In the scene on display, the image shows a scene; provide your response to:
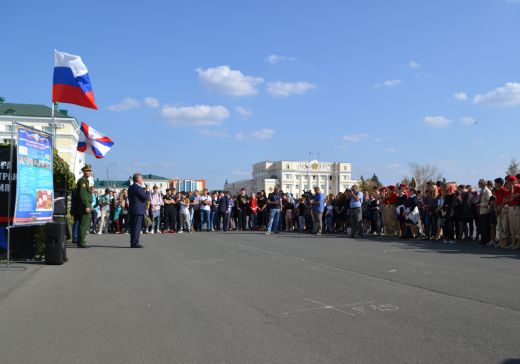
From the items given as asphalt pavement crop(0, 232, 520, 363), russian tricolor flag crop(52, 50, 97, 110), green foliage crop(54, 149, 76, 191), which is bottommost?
asphalt pavement crop(0, 232, 520, 363)

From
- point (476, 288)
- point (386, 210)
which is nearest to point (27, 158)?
point (476, 288)

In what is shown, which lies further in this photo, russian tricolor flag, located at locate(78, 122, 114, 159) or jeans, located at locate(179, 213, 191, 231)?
jeans, located at locate(179, 213, 191, 231)

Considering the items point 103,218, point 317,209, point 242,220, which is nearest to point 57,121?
point 242,220

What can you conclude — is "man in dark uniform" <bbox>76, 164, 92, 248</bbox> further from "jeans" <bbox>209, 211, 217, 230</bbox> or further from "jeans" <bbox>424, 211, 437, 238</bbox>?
"jeans" <bbox>424, 211, 437, 238</bbox>

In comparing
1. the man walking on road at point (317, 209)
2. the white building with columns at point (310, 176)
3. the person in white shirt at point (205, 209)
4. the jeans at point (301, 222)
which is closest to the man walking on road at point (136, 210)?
the man walking on road at point (317, 209)

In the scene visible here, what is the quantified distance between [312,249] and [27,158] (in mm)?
7686

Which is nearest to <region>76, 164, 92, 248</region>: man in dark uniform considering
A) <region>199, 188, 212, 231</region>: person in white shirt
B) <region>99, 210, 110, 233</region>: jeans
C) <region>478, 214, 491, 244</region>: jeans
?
<region>99, 210, 110, 233</region>: jeans

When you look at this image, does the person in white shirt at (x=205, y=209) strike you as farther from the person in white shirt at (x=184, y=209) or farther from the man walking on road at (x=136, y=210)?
the man walking on road at (x=136, y=210)

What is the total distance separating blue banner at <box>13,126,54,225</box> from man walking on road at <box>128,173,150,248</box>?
345cm

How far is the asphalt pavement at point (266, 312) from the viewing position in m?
4.71

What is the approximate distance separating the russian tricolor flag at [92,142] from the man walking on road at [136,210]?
564 centimetres

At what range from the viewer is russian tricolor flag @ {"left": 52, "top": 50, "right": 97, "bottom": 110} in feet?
46.2

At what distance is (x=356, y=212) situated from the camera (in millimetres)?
19156

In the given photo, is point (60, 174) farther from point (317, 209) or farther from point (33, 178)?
point (317, 209)
